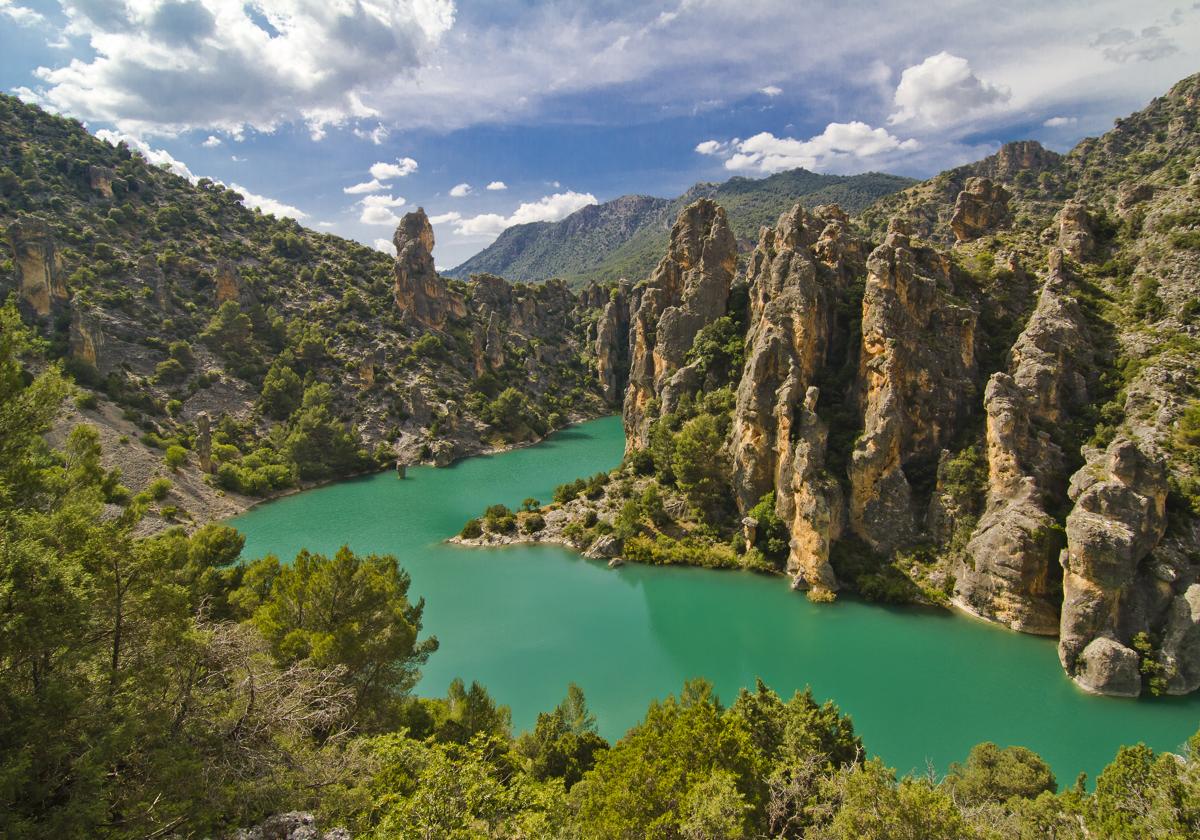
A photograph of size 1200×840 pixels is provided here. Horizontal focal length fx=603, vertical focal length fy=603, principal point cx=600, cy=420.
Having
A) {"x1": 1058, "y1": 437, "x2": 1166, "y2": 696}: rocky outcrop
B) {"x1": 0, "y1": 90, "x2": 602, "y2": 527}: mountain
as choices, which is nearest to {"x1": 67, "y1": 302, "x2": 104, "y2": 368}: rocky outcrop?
{"x1": 0, "y1": 90, "x2": 602, "y2": 527}: mountain

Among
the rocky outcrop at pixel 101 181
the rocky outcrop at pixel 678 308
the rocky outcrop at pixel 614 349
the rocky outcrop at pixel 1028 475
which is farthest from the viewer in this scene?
the rocky outcrop at pixel 614 349

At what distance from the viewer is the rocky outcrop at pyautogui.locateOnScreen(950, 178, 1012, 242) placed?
162 feet

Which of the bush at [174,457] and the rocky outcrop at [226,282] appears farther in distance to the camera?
the rocky outcrop at [226,282]

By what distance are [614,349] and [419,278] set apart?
34.7 meters

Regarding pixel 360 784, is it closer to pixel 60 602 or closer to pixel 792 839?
pixel 60 602

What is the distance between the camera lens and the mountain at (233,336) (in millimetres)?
56438

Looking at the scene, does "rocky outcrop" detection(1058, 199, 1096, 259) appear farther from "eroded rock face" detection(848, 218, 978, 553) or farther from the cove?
the cove

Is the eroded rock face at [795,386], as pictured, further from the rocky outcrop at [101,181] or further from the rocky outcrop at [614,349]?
the rocky outcrop at [101,181]

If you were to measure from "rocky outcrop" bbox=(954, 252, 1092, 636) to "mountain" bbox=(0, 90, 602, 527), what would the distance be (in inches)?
2145

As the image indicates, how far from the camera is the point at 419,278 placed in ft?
298

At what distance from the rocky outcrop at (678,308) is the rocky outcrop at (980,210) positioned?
60.6 ft

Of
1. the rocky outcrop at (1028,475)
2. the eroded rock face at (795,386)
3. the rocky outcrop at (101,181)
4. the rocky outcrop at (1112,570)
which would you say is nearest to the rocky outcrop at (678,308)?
the eroded rock face at (795,386)

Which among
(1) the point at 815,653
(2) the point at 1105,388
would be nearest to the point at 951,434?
(2) the point at 1105,388

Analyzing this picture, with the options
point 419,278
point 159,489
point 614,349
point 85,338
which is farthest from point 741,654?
point 614,349
